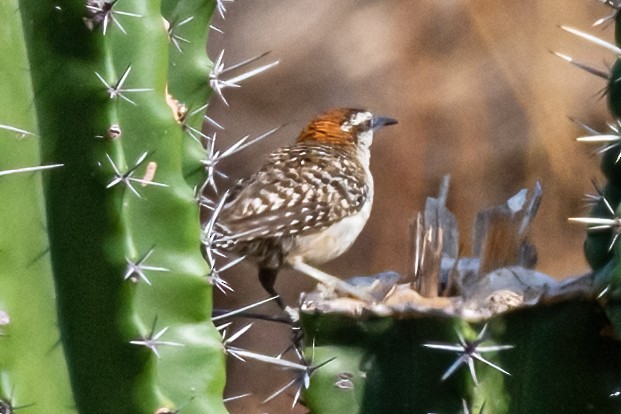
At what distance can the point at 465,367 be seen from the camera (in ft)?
A: 6.15

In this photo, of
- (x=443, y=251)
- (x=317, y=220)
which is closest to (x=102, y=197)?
(x=443, y=251)

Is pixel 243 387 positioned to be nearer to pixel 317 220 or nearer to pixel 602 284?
pixel 317 220

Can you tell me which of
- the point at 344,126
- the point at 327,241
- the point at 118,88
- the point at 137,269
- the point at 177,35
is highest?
the point at 118,88

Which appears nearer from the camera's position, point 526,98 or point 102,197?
point 102,197

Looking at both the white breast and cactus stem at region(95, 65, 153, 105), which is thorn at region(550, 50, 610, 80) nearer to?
cactus stem at region(95, 65, 153, 105)

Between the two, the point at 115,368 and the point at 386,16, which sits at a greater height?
the point at 115,368

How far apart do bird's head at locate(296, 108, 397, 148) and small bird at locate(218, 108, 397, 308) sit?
0.18m

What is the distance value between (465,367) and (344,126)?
250 cm

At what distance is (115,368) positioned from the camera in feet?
5.60

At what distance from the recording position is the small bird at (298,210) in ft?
11.9

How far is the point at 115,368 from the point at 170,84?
687 millimetres

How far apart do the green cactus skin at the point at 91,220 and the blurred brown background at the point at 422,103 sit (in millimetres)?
2657

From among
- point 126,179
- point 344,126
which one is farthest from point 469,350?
point 344,126

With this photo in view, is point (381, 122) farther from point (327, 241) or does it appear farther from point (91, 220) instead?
point (91, 220)
